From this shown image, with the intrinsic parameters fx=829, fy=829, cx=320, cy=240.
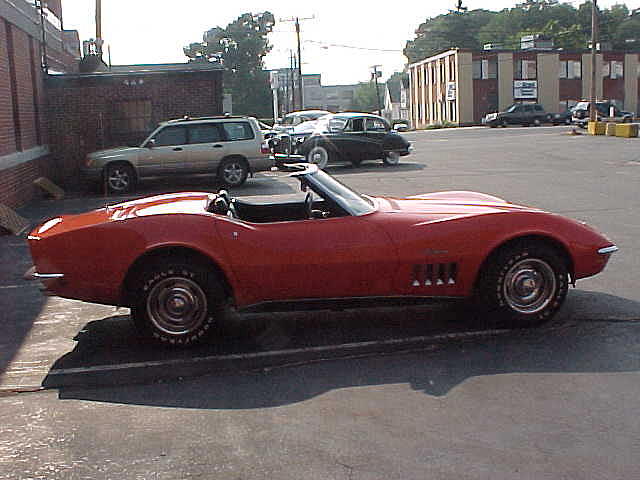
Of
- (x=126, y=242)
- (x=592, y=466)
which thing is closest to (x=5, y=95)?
(x=126, y=242)

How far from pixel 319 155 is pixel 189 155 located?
5.78 m

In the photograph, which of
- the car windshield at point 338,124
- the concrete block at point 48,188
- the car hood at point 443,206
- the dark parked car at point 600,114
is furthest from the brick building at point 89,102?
the dark parked car at point 600,114

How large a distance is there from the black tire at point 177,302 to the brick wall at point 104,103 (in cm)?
1625

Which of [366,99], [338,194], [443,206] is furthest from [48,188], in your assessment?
[366,99]

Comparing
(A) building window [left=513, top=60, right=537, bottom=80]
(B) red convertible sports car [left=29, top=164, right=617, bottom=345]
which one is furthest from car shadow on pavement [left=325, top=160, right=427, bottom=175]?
(A) building window [left=513, top=60, right=537, bottom=80]

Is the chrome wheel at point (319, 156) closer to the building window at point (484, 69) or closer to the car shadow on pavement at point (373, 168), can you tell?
the car shadow on pavement at point (373, 168)

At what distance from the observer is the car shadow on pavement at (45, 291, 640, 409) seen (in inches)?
202

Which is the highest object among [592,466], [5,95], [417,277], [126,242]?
[5,95]

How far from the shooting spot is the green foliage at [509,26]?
343 feet

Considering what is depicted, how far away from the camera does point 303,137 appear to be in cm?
2470

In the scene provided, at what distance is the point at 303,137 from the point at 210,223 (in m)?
19.0

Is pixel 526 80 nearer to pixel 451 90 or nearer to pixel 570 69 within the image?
pixel 570 69

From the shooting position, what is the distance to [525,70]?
231ft

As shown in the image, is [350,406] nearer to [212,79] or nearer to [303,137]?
[212,79]
